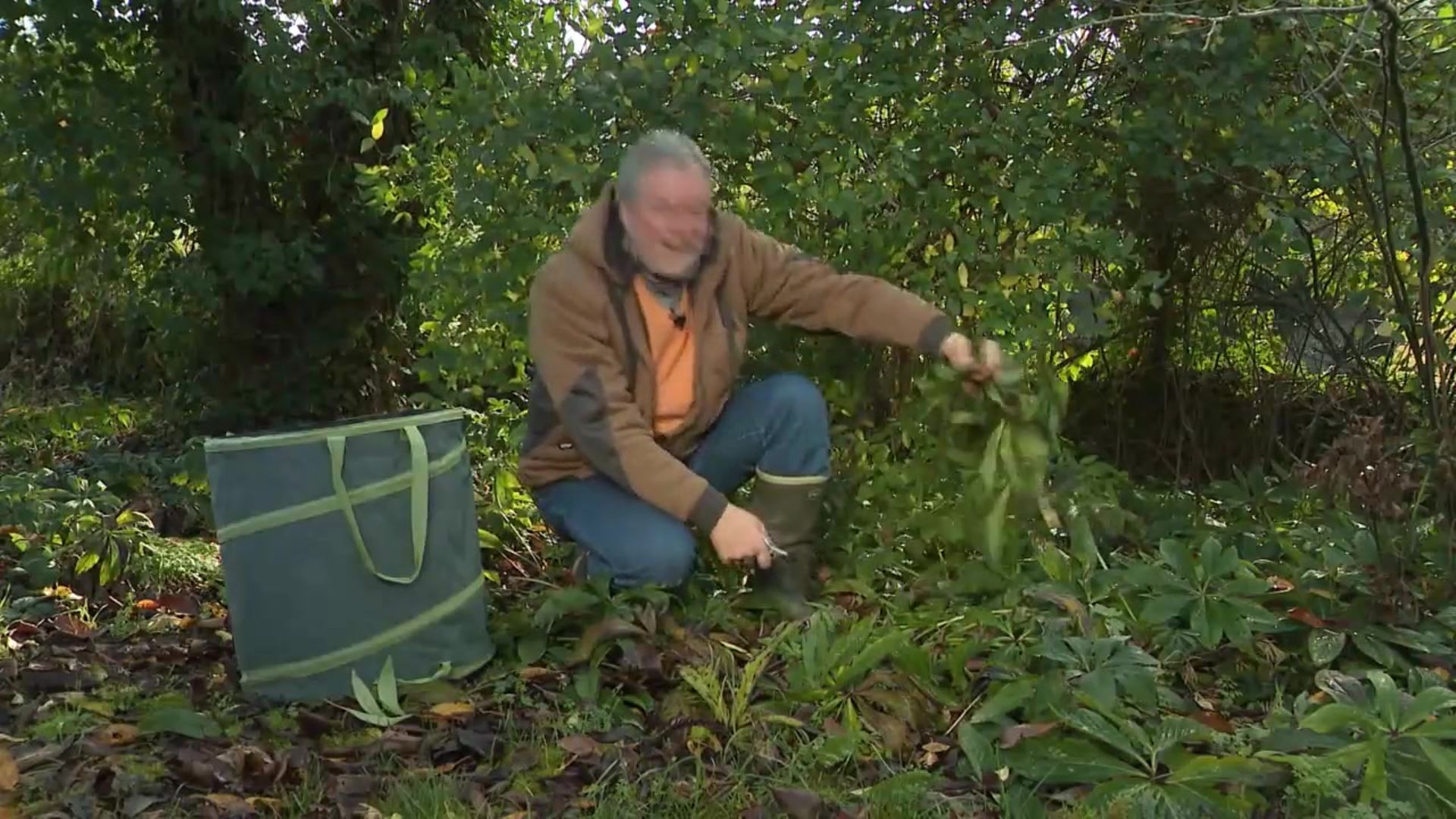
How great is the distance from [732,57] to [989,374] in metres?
0.94

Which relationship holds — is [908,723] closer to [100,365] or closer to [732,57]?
[732,57]

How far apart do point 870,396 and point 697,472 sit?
570 mm

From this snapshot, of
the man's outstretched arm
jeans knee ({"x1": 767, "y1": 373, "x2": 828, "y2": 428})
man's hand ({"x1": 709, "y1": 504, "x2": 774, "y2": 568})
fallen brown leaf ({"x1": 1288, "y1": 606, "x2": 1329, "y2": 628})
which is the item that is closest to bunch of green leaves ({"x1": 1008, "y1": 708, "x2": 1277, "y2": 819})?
fallen brown leaf ({"x1": 1288, "y1": 606, "x2": 1329, "y2": 628})

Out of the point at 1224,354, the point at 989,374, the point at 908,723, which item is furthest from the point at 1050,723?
the point at 1224,354

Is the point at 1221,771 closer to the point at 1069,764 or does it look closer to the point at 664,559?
the point at 1069,764

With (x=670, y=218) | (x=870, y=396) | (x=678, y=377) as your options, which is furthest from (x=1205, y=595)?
(x=670, y=218)

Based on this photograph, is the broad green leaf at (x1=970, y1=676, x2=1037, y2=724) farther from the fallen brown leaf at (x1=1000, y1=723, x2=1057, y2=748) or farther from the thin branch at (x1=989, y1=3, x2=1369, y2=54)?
the thin branch at (x1=989, y1=3, x2=1369, y2=54)

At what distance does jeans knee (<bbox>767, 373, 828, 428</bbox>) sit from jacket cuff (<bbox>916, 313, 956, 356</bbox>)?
0.28 meters

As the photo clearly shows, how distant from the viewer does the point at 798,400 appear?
2.95 meters

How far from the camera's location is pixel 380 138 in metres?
4.85

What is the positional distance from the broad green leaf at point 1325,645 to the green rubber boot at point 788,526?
1.03 m

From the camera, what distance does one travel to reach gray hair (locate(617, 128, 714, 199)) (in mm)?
2676

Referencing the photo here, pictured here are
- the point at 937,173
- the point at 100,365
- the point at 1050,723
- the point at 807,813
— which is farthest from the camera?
the point at 100,365

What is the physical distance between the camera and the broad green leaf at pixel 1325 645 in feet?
8.16
